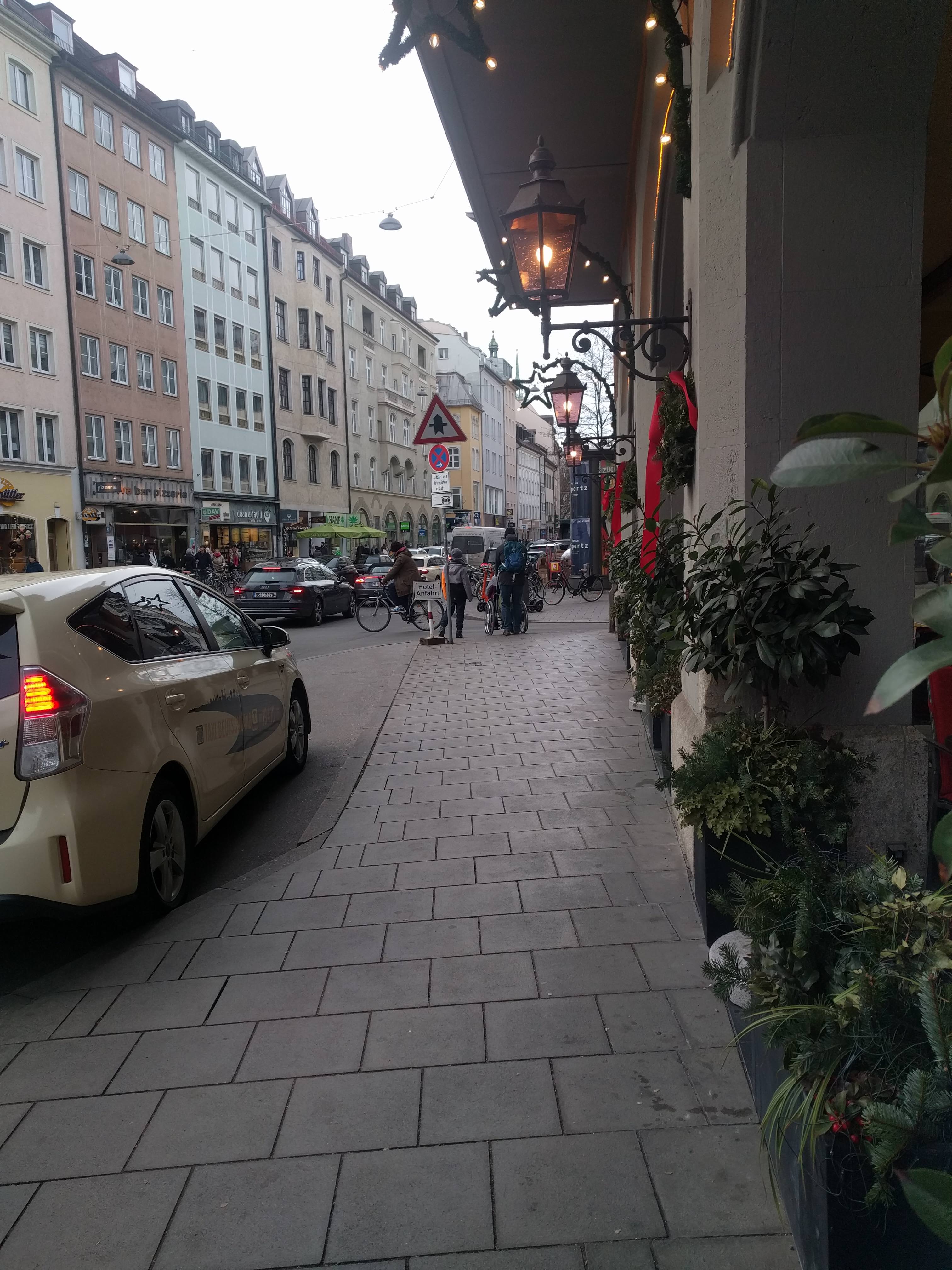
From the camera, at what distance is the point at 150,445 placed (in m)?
37.9

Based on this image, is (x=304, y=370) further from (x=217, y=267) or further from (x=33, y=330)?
(x=33, y=330)

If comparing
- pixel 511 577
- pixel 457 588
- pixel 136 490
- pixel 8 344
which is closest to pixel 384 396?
pixel 136 490

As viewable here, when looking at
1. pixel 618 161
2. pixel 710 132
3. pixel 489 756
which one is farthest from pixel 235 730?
pixel 618 161

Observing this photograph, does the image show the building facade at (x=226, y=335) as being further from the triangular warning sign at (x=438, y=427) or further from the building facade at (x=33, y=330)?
the triangular warning sign at (x=438, y=427)

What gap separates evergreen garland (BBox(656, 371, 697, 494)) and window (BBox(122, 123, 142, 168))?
38937 millimetres

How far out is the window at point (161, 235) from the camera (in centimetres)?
3841

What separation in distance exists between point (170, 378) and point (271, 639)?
36742 millimetres

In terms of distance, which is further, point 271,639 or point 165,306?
point 165,306

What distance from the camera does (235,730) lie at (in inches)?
212

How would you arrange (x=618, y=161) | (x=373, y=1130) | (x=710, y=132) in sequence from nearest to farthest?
1. (x=373, y=1130)
2. (x=710, y=132)
3. (x=618, y=161)

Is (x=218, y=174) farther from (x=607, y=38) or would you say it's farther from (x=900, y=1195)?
(x=900, y=1195)

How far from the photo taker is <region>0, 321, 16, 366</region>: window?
99.6 feet

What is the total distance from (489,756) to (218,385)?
39.9m

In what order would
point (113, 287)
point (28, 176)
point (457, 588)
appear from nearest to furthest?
point (457, 588) < point (28, 176) < point (113, 287)
